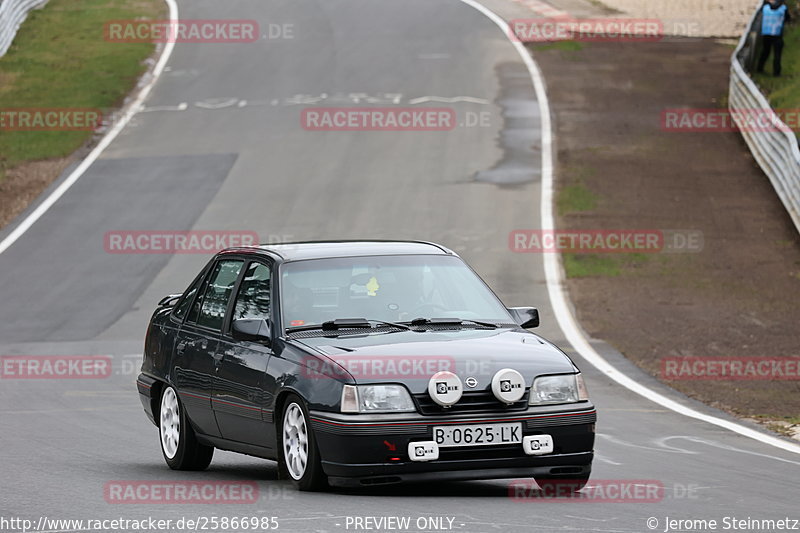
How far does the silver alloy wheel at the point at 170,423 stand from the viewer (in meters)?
9.78

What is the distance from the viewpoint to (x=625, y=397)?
46.8 feet

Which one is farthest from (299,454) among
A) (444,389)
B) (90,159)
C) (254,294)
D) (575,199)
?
(90,159)

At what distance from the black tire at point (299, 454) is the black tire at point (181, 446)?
1.45 m

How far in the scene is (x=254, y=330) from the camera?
8445mm

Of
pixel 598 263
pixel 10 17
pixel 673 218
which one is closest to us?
pixel 598 263

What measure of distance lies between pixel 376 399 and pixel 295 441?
69cm

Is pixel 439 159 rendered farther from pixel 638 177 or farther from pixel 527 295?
pixel 527 295

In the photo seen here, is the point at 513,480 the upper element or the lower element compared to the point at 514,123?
lower

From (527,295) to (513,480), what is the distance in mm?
11923

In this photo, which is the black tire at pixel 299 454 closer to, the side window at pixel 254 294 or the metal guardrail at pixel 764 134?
the side window at pixel 254 294

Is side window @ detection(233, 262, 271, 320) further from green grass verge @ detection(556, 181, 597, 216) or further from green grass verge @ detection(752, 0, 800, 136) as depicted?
green grass verge @ detection(752, 0, 800, 136)

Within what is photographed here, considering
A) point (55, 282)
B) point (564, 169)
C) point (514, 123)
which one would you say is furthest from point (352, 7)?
point (55, 282)

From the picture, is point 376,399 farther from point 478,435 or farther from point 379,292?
point 379,292

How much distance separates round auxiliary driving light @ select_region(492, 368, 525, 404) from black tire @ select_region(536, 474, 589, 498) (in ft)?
2.10
